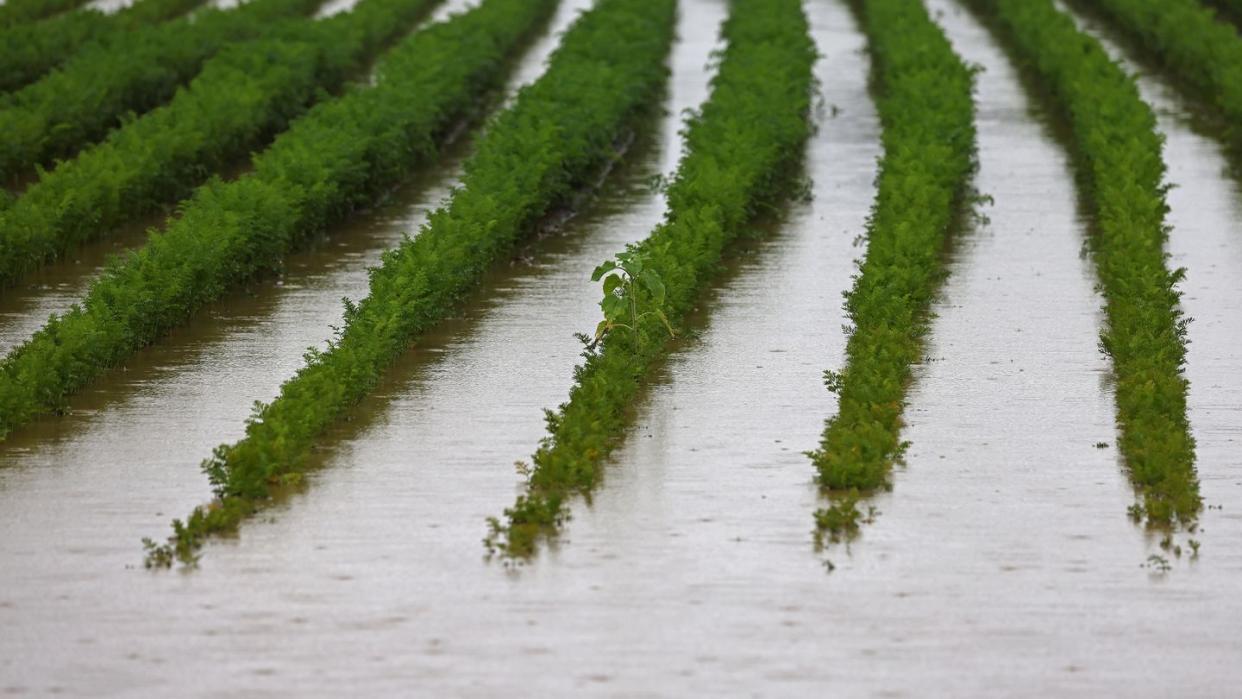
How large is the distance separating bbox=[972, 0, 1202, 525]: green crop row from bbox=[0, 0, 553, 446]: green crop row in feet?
23.2

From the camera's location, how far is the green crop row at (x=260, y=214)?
14.3m

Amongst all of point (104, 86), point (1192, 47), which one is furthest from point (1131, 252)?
point (104, 86)

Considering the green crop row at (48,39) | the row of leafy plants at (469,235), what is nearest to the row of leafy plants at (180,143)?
the row of leafy plants at (469,235)

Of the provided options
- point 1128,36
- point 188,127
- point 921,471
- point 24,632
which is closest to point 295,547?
point 24,632

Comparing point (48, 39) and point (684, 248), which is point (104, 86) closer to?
point (48, 39)

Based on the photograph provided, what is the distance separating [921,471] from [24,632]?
18.1ft

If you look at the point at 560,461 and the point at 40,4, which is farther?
the point at 40,4

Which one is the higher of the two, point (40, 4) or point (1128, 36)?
point (40, 4)

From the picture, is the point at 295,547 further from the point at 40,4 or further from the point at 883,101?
the point at 40,4

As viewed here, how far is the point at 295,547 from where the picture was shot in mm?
11320

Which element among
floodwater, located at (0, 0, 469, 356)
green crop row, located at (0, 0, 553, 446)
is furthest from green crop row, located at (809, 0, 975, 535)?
floodwater, located at (0, 0, 469, 356)

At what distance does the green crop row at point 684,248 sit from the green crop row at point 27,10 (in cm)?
1331

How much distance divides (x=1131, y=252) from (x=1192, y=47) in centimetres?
1273

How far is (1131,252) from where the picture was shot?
17844 millimetres
